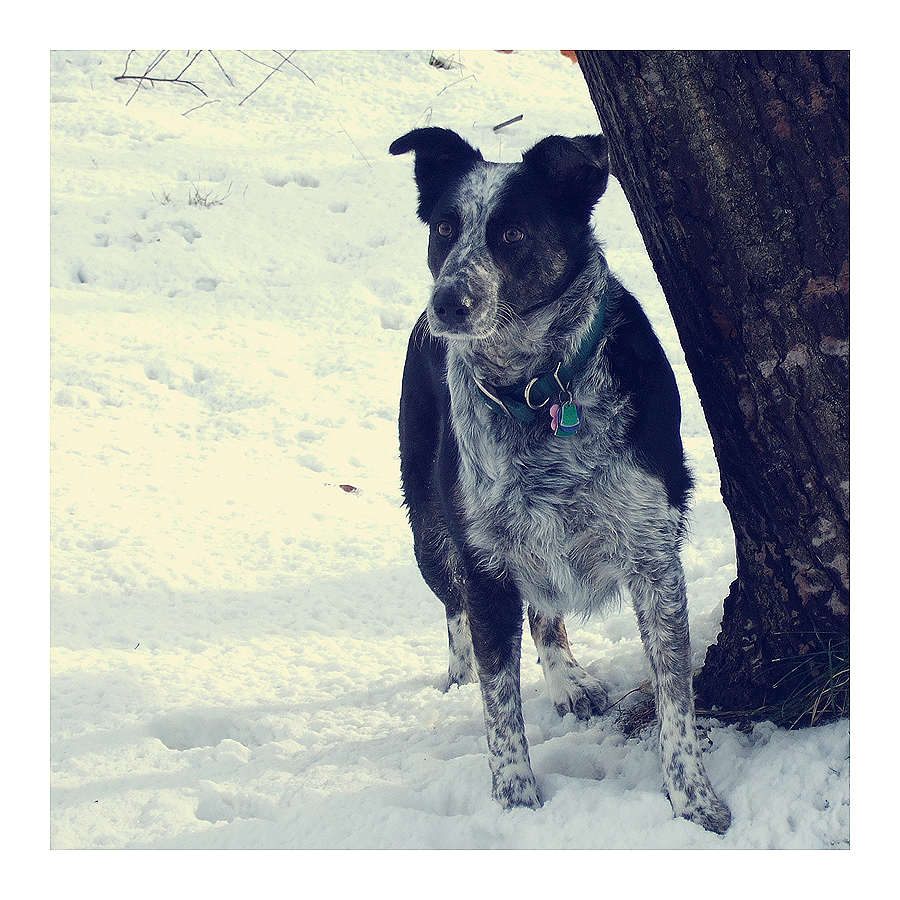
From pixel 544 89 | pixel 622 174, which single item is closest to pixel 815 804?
pixel 622 174

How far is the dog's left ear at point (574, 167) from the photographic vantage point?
2.68 metres

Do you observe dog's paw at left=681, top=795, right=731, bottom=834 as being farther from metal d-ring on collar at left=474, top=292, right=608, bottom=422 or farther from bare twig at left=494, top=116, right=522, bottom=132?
bare twig at left=494, top=116, right=522, bottom=132

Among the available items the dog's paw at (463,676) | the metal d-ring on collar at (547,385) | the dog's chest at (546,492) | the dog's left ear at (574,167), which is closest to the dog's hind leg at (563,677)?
the dog's paw at (463,676)

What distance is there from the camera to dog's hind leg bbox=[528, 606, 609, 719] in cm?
320

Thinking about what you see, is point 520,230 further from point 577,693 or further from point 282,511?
point 282,511

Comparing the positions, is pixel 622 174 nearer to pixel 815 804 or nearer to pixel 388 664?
pixel 815 804

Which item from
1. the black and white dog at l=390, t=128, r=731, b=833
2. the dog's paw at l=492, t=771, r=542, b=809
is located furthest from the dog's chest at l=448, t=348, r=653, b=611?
the dog's paw at l=492, t=771, r=542, b=809

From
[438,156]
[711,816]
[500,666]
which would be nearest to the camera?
[711,816]

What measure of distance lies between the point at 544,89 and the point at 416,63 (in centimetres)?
143

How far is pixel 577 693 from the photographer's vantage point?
3213mm

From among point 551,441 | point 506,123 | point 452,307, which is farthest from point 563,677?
point 506,123

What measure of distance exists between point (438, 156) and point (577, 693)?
193 cm

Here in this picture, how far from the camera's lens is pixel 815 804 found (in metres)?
2.46

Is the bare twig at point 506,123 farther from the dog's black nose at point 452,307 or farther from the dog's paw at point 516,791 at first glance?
the dog's paw at point 516,791
